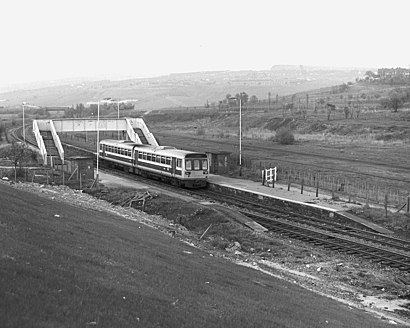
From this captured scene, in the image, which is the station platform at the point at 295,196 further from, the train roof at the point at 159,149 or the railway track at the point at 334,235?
the train roof at the point at 159,149

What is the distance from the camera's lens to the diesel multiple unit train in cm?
4919

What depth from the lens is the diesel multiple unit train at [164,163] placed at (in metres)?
49.2

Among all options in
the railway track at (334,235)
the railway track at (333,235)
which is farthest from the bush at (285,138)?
the railway track at (334,235)

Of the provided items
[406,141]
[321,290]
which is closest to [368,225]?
[321,290]

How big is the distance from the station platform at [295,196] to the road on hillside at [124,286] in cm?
1457

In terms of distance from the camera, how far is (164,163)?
172 feet

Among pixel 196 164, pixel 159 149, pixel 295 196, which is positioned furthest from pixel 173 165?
pixel 295 196

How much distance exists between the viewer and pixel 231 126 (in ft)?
404

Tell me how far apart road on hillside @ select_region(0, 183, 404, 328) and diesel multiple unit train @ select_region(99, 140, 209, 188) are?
25.1m

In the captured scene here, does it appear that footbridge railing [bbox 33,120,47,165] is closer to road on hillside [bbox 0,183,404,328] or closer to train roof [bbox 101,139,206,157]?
train roof [bbox 101,139,206,157]

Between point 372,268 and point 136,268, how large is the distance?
511 inches

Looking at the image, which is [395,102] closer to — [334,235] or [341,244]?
[334,235]

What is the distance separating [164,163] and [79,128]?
22662 mm

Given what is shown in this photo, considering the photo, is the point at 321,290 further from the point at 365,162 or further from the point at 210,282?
the point at 365,162
